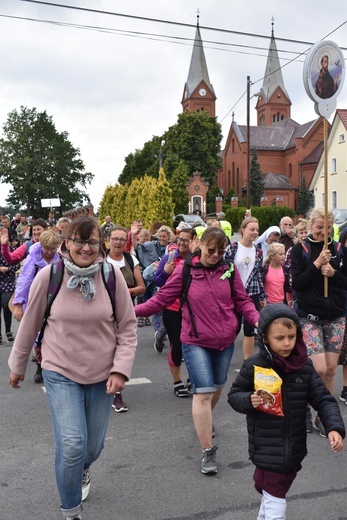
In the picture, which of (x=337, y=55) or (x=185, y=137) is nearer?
(x=337, y=55)

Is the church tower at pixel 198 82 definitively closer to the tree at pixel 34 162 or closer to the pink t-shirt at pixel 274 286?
the tree at pixel 34 162

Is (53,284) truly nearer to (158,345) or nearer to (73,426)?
(73,426)

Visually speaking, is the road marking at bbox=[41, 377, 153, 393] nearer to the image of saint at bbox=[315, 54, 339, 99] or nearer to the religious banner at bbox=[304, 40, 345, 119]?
the religious banner at bbox=[304, 40, 345, 119]

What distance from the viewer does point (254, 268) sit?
7.07m

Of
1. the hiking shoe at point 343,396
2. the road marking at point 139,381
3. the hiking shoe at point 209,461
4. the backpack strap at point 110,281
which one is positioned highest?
the backpack strap at point 110,281

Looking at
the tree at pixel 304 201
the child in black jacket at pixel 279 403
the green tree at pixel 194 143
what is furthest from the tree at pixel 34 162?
the child in black jacket at pixel 279 403

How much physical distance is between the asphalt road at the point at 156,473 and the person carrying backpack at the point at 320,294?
2.54ft

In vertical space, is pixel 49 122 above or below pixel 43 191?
above

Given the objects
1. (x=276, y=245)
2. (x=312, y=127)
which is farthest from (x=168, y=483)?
(x=312, y=127)

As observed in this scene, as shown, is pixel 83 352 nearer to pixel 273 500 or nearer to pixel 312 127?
pixel 273 500

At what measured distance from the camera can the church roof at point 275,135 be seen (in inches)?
3342

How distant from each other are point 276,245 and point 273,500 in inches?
192

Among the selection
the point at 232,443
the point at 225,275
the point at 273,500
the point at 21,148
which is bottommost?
the point at 232,443

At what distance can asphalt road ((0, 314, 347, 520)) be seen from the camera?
12.1ft
